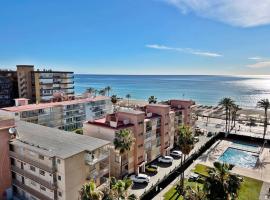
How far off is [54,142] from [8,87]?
83604 mm

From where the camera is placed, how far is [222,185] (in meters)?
23.4

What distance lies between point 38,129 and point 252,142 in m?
61.0

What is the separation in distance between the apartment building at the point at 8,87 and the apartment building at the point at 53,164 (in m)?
73.2

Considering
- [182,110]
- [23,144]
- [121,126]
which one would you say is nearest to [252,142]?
[182,110]

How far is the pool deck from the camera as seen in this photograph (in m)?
48.0

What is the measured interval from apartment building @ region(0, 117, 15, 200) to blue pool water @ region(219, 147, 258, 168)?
46652mm

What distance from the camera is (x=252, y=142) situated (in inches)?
2694

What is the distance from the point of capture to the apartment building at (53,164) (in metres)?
29.6

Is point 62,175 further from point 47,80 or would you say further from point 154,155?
point 47,80

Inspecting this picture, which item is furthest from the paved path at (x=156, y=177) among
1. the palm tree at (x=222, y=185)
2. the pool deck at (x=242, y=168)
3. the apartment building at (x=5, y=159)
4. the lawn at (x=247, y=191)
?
the apartment building at (x=5, y=159)

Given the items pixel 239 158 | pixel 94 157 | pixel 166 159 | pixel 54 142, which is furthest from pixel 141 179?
pixel 239 158

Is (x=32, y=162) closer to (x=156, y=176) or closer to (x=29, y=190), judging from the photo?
(x=29, y=190)

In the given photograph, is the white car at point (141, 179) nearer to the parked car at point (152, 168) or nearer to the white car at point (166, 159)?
the parked car at point (152, 168)

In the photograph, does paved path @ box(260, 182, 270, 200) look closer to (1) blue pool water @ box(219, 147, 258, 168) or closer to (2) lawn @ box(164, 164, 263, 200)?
(2) lawn @ box(164, 164, 263, 200)
